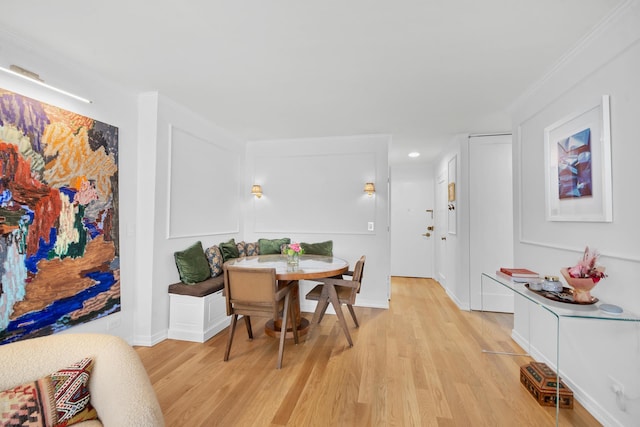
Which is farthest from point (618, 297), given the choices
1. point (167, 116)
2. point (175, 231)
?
point (167, 116)

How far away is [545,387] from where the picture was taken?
2.00 metres

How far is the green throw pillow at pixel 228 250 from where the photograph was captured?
3.74 metres

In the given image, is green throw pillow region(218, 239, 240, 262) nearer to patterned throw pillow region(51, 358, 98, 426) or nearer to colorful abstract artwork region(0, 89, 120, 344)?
colorful abstract artwork region(0, 89, 120, 344)

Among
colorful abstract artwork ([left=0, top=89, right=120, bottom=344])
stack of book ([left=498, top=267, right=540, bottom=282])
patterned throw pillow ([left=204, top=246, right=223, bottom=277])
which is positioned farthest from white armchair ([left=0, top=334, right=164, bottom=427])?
stack of book ([left=498, top=267, right=540, bottom=282])

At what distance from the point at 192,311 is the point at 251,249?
1.32 metres

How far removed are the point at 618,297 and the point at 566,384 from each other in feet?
2.92

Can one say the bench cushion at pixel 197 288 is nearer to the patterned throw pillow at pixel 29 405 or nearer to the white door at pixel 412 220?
the patterned throw pillow at pixel 29 405

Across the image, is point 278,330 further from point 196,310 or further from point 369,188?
point 369,188

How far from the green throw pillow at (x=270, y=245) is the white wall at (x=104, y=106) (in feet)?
5.52

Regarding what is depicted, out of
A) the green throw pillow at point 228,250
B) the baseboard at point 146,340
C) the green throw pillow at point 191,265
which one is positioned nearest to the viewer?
the baseboard at point 146,340

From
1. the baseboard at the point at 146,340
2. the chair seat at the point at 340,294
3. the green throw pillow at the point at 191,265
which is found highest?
the green throw pillow at the point at 191,265

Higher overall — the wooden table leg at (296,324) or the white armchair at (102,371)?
the white armchair at (102,371)

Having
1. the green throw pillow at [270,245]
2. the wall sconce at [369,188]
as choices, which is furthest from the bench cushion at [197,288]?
the wall sconce at [369,188]

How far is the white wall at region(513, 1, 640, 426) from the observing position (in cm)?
164
